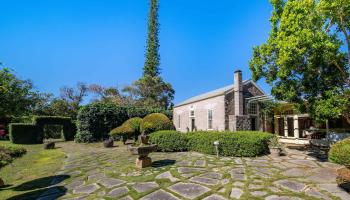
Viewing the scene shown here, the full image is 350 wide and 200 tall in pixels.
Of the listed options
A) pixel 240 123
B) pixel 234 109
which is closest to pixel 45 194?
pixel 240 123

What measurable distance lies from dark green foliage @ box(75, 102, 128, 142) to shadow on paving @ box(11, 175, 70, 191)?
12566 mm

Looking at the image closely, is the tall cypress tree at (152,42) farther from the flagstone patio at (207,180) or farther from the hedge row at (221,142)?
the flagstone patio at (207,180)

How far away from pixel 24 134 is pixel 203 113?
1770 centimetres

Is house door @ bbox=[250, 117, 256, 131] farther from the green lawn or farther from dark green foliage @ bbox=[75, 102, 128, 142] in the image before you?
the green lawn

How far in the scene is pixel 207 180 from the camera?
634 cm

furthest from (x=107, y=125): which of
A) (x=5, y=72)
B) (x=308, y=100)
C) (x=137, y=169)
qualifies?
(x=308, y=100)

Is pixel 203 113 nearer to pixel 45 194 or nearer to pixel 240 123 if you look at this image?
pixel 240 123

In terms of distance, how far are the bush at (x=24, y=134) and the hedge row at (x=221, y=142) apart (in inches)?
587

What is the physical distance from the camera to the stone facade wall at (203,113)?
1705 cm

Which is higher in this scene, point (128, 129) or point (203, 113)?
point (203, 113)

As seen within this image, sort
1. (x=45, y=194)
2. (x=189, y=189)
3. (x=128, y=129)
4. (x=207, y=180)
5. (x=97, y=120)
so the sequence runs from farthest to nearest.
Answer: (x=97, y=120)
(x=128, y=129)
(x=207, y=180)
(x=45, y=194)
(x=189, y=189)

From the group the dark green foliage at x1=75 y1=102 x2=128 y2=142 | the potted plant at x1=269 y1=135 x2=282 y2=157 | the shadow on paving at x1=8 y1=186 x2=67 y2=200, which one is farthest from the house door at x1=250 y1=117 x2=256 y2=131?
the shadow on paving at x1=8 y1=186 x2=67 y2=200

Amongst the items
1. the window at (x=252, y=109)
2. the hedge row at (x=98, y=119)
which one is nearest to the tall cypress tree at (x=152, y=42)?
the hedge row at (x=98, y=119)

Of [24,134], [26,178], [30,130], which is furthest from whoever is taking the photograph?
[30,130]
